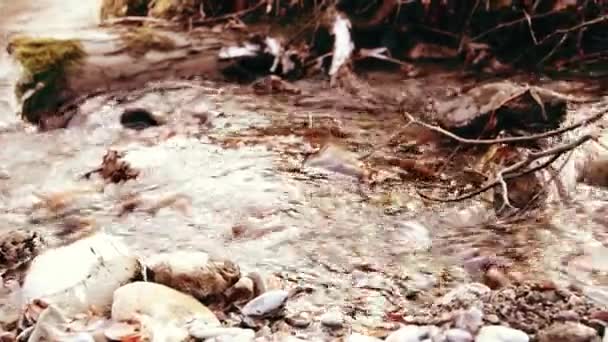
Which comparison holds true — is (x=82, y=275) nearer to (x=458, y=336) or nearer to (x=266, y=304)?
(x=266, y=304)

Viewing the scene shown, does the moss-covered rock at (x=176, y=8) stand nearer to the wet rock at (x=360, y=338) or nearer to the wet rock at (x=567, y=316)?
the wet rock at (x=360, y=338)

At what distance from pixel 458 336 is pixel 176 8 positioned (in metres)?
4.47

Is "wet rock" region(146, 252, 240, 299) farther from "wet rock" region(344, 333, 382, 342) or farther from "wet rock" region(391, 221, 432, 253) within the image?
"wet rock" region(391, 221, 432, 253)

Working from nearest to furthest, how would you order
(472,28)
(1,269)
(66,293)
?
(66,293), (1,269), (472,28)

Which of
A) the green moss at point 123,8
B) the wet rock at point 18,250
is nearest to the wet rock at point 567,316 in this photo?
the wet rock at point 18,250

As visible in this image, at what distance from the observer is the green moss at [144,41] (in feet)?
17.0

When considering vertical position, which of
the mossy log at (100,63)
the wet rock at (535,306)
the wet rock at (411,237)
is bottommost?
the wet rock at (411,237)

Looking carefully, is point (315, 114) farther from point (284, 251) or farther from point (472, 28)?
point (284, 251)

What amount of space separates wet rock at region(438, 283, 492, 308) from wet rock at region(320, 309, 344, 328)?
1.00 ft

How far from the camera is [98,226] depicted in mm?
3352

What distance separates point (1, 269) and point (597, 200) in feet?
7.39

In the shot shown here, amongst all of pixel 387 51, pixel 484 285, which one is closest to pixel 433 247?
pixel 484 285

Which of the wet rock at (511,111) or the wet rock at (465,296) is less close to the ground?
the wet rock at (511,111)

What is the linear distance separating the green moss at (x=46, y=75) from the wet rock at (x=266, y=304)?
110 inches
